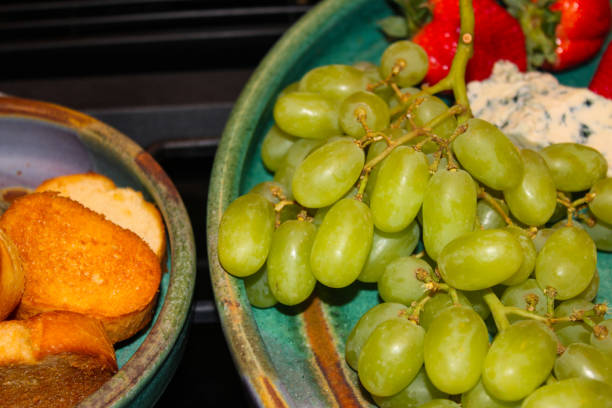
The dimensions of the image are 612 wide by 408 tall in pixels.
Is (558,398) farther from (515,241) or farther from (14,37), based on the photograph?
(14,37)

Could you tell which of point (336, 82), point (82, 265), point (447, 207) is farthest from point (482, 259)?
point (82, 265)

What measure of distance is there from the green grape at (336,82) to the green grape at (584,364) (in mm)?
337

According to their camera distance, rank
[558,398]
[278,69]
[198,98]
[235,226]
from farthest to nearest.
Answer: [198,98] → [278,69] → [235,226] → [558,398]

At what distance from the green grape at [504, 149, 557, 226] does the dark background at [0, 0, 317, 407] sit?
1.79ft

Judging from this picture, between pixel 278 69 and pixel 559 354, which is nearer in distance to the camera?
pixel 559 354

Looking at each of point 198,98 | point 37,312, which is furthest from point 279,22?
point 37,312

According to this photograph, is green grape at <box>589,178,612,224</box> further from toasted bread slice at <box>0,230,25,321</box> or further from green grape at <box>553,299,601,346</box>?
toasted bread slice at <box>0,230,25,321</box>

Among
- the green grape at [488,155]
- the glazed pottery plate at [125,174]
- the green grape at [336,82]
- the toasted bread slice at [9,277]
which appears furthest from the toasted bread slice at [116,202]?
the green grape at [488,155]

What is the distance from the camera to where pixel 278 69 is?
77 centimetres

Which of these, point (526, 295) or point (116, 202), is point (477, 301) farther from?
point (116, 202)

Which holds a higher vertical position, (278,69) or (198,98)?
(278,69)

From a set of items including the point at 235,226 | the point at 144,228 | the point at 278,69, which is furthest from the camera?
the point at 278,69

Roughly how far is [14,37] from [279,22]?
48cm

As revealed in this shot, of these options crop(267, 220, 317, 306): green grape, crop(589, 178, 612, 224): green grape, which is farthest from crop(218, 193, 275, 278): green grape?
crop(589, 178, 612, 224): green grape
